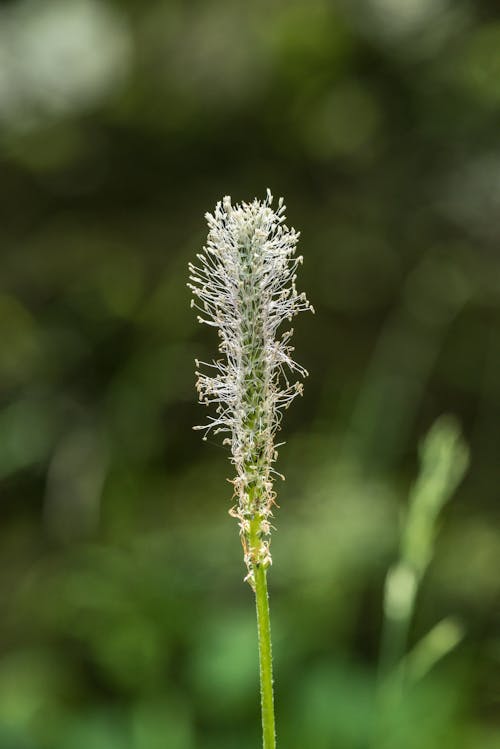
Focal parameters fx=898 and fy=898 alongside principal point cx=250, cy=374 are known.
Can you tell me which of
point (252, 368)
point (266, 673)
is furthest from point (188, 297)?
point (266, 673)

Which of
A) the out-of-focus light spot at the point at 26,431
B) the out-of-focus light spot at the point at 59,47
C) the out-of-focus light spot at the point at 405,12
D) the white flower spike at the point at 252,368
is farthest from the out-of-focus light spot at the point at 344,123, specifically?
the white flower spike at the point at 252,368

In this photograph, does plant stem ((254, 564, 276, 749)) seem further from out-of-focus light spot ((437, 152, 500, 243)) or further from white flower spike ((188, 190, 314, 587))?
out-of-focus light spot ((437, 152, 500, 243))

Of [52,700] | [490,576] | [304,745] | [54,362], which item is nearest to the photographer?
[304,745]

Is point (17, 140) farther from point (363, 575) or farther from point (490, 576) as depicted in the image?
point (490, 576)

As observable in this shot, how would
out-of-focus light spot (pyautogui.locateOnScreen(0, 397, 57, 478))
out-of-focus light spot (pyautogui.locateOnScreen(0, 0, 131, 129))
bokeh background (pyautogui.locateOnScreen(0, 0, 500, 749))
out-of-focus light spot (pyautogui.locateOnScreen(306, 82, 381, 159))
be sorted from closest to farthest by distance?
bokeh background (pyautogui.locateOnScreen(0, 0, 500, 749)), out-of-focus light spot (pyautogui.locateOnScreen(0, 0, 131, 129)), out-of-focus light spot (pyautogui.locateOnScreen(0, 397, 57, 478)), out-of-focus light spot (pyautogui.locateOnScreen(306, 82, 381, 159))

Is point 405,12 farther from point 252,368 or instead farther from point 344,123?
point 252,368

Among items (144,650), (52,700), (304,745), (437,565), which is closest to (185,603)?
(144,650)

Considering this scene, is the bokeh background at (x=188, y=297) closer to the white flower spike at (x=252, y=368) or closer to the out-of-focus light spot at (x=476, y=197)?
the out-of-focus light spot at (x=476, y=197)

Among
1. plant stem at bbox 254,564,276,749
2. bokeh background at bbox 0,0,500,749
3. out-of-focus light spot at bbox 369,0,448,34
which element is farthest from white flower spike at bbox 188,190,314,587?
out-of-focus light spot at bbox 369,0,448,34
